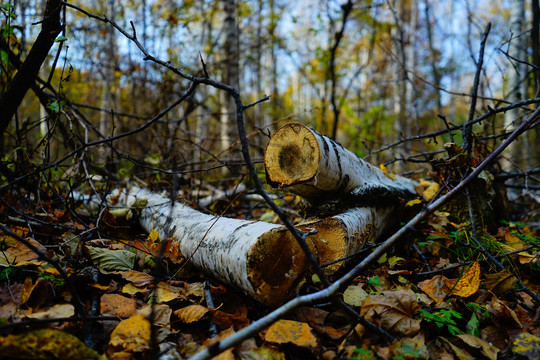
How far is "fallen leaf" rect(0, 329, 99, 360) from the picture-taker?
92 cm

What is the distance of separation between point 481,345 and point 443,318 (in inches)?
6.0

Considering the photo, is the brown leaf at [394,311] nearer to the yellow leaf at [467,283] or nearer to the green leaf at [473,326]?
the green leaf at [473,326]

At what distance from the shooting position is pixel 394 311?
1332mm

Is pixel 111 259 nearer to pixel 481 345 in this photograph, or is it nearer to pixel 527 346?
pixel 481 345

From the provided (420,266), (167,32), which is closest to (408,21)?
(167,32)

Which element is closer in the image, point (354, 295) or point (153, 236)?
point (354, 295)

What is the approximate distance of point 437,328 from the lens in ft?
4.47

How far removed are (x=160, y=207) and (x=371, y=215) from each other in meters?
1.64

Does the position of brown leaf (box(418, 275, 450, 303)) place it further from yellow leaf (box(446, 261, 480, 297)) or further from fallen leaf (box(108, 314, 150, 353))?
fallen leaf (box(108, 314, 150, 353))

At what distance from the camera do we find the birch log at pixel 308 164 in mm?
1722

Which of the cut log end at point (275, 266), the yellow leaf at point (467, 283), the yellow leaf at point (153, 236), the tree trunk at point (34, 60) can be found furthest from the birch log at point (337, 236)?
the tree trunk at point (34, 60)

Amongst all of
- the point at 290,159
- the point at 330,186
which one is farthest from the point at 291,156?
the point at 330,186

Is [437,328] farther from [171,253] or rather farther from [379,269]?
[171,253]

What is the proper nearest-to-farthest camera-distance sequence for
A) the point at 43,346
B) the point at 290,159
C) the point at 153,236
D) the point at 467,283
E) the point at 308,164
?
1. the point at 43,346
2. the point at 467,283
3. the point at 308,164
4. the point at 290,159
5. the point at 153,236
